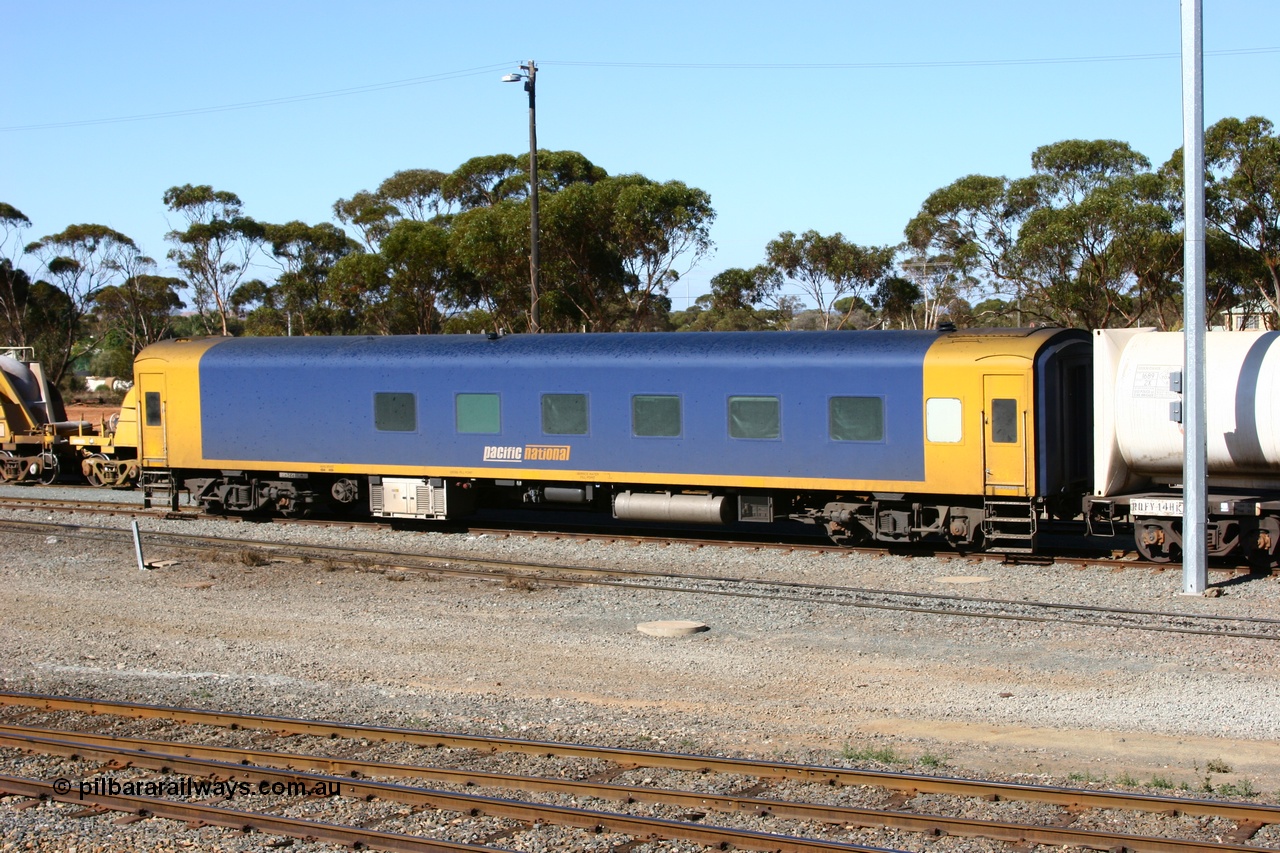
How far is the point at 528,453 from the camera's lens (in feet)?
66.7

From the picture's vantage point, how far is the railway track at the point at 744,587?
13461 millimetres

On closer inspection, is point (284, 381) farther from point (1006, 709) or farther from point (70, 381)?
point (70, 381)

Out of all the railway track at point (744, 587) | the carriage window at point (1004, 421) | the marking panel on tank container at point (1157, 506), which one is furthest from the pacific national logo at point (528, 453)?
the marking panel on tank container at point (1157, 506)

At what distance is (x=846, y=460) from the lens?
18062 millimetres

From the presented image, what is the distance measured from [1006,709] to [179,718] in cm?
683

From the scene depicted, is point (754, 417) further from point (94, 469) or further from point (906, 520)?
point (94, 469)


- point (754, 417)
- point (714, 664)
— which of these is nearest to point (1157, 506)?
point (754, 417)

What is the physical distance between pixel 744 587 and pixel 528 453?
5.60 meters

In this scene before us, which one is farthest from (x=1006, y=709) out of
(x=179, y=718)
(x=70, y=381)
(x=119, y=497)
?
(x=70, y=381)

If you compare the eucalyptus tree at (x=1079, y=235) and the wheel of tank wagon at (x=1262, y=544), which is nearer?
the wheel of tank wagon at (x=1262, y=544)

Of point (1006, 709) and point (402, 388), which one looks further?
point (402, 388)

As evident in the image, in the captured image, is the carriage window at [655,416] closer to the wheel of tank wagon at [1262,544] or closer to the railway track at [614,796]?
the wheel of tank wagon at [1262,544]

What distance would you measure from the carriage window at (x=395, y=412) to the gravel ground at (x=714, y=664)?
3.73 metres

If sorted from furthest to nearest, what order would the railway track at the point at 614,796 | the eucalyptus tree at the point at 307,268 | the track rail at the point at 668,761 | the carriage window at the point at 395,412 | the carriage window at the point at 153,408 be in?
the eucalyptus tree at the point at 307,268
the carriage window at the point at 153,408
the carriage window at the point at 395,412
the track rail at the point at 668,761
the railway track at the point at 614,796
